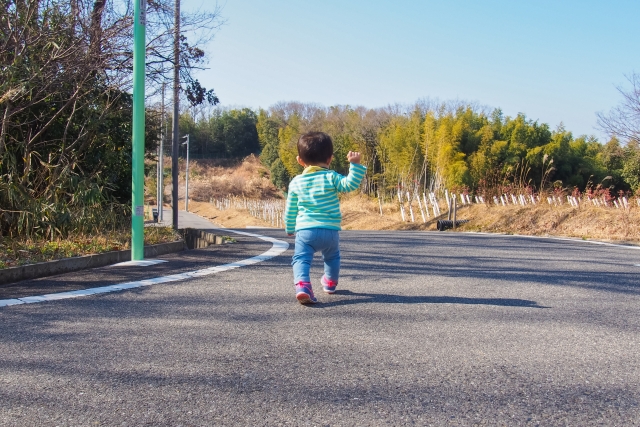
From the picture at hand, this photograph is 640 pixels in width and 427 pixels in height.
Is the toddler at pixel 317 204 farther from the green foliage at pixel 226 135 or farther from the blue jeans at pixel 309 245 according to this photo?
the green foliage at pixel 226 135

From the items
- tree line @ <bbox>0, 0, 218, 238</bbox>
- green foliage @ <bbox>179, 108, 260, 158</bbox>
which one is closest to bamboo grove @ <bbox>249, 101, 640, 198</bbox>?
tree line @ <bbox>0, 0, 218, 238</bbox>

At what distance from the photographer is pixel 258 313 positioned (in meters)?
3.56

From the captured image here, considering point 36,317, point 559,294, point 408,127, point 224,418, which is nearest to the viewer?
point 224,418

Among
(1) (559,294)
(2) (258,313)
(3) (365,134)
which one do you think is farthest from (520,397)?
(3) (365,134)

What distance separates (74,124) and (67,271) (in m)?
4.42

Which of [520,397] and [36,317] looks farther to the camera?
[36,317]

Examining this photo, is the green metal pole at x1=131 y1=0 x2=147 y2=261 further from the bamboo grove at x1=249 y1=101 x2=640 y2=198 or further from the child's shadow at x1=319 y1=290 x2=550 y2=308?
the bamboo grove at x1=249 y1=101 x2=640 y2=198

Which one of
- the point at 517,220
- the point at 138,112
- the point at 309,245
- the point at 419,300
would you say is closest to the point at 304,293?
the point at 309,245

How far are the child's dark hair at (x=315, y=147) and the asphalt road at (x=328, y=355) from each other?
97cm

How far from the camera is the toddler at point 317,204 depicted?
3.93 metres

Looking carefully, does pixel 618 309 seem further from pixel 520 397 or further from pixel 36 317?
pixel 36 317

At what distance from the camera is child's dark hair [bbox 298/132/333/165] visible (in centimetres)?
408

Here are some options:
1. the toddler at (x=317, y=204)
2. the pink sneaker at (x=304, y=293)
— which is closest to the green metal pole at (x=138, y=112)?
the toddler at (x=317, y=204)

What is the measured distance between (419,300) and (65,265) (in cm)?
345
